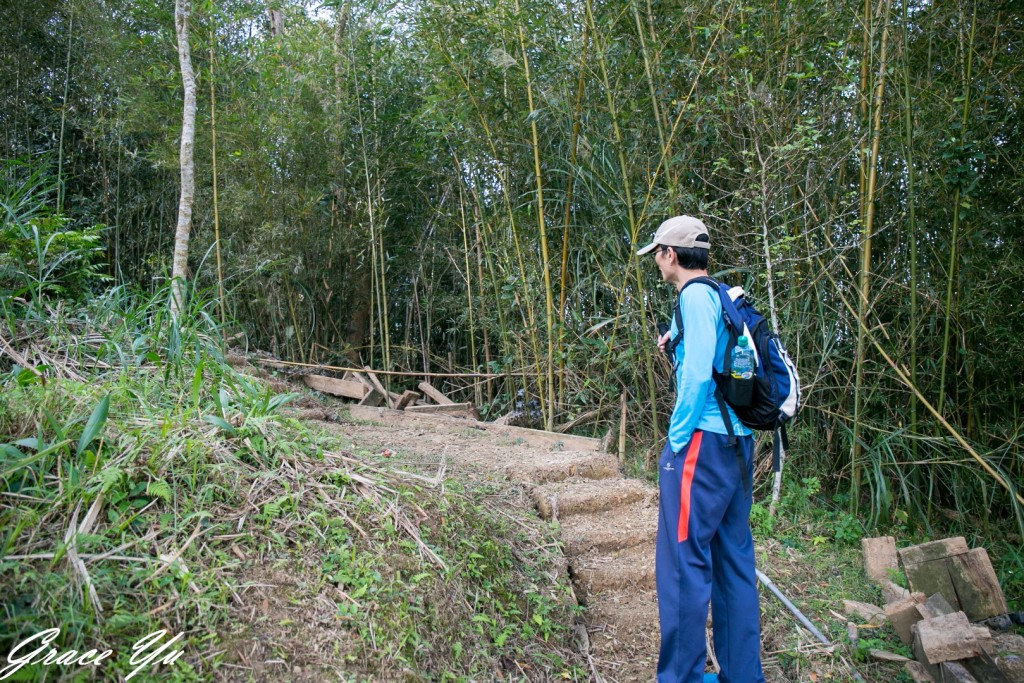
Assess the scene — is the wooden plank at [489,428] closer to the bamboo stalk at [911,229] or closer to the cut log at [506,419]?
the cut log at [506,419]

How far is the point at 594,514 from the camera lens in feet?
11.1

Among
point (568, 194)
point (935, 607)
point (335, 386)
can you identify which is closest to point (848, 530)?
point (935, 607)

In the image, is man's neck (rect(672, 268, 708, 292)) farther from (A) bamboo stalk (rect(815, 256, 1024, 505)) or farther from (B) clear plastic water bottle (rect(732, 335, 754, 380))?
(A) bamboo stalk (rect(815, 256, 1024, 505))

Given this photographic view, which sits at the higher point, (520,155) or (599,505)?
(520,155)

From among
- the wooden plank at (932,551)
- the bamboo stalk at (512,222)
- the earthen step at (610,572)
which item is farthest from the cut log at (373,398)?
the wooden plank at (932,551)

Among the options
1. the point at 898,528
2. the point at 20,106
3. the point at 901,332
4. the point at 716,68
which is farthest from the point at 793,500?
the point at 20,106

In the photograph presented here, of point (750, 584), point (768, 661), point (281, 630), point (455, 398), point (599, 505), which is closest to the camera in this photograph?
point (281, 630)

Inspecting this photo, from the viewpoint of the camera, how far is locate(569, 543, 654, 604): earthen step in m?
3.00

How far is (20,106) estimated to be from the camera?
662 centimetres

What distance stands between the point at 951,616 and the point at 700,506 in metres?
1.22

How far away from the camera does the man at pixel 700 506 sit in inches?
84.8

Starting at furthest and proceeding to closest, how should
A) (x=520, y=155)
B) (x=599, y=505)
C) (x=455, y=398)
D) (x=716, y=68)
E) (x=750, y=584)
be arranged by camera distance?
(x=455, y=398) → (x=520, y=155) → (x=716, y=68) → (x=599, y=505) → (x=750, y=584)

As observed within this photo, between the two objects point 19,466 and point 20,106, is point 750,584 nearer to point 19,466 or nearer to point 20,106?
point 19,466

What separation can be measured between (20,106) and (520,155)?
515 cm
